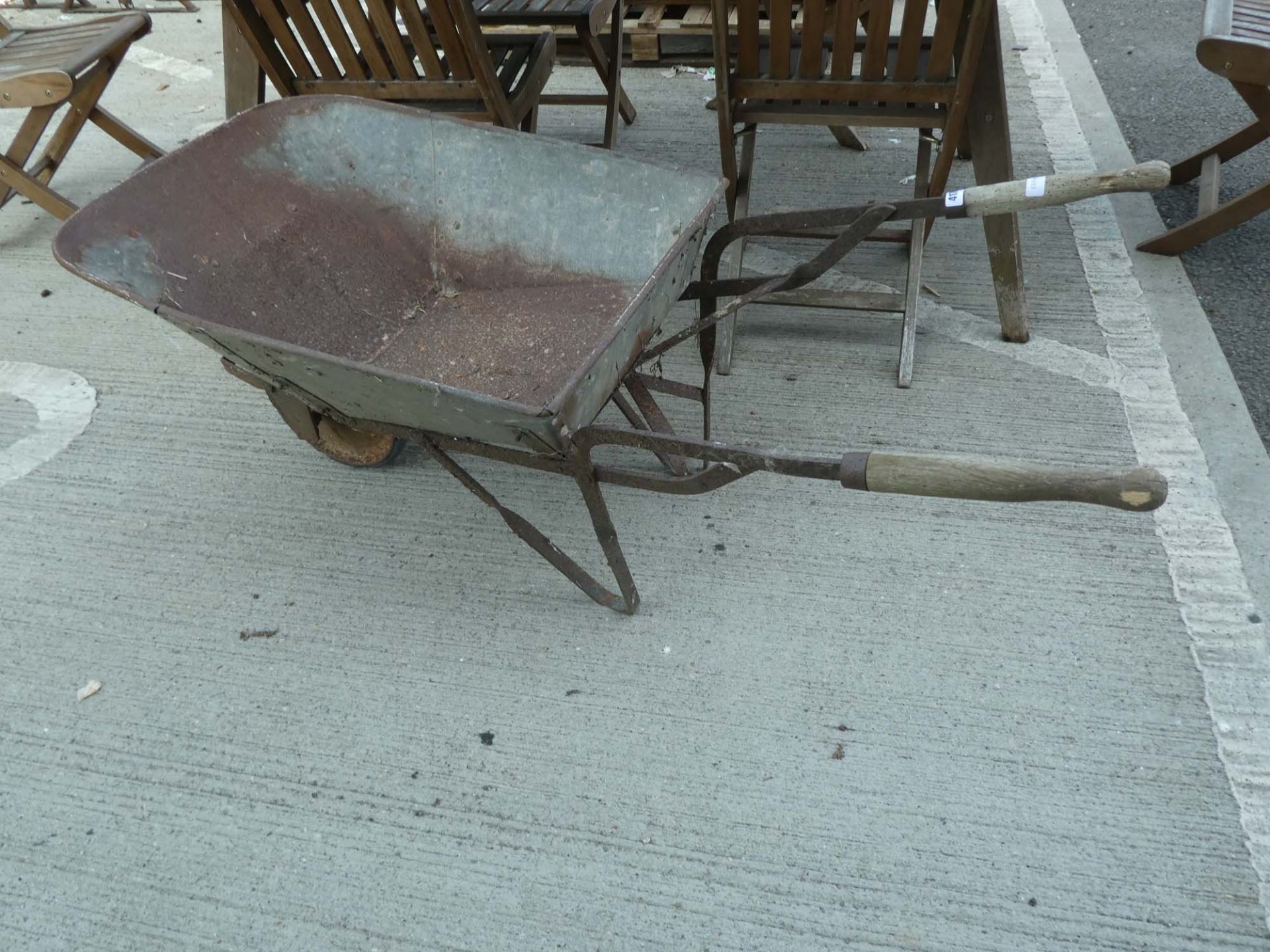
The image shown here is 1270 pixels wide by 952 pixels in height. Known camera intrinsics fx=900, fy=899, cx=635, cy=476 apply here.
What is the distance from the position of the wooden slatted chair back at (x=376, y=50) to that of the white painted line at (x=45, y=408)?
112 centimetres

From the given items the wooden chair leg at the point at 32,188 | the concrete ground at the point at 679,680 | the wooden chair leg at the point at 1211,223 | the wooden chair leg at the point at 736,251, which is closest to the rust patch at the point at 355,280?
the concrete ground at the point at 679,680

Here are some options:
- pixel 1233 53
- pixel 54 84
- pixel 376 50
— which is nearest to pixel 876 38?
pixel 1233 53

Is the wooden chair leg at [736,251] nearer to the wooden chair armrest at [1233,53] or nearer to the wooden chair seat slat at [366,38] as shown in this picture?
the wooden chair seat slat at [366,38]

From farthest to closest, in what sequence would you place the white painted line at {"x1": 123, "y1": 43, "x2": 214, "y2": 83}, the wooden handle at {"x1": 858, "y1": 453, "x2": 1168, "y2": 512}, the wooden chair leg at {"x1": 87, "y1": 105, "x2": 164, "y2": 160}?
the white painted line at {"x1": 123, "y1": 43, "x2": 214, "y2": 83}, the wooden chair leg at {"x1": 87, "y1": 105, "x2": 164, "y2": 160}, the wooden handle at {"x1": 858, "y1": 453, "x2": 1168, "y2": 512}

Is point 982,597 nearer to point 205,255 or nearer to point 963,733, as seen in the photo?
point 963,733

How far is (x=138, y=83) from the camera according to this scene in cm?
470

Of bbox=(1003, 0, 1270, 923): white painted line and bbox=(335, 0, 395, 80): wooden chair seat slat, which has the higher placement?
bbox=(335, 0, 395, 80): wooden chair seat slat

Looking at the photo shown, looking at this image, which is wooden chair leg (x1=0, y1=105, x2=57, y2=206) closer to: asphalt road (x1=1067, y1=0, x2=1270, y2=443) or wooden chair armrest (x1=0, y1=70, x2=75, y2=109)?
wooden chair armrest (x1=0, y1=70, x2=75, y2=109)

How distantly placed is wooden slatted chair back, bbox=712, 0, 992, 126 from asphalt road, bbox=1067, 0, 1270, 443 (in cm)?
113

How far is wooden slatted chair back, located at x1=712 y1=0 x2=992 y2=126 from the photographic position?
7.18 ft

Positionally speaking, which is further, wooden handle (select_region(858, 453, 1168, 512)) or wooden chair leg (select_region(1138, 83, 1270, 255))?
wooden chair leg (select_region(1138, 83, 1270, 255))

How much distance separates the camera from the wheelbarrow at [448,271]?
167 centimetres

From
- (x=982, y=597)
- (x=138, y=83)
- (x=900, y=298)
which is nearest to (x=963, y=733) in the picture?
(x=982, y=597)

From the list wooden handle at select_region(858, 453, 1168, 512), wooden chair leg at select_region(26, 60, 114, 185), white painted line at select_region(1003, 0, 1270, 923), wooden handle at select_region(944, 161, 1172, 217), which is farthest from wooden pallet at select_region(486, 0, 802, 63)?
wooden handle at select_region(858, 453, 1168, 512)
